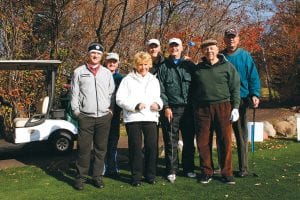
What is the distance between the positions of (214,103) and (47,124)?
13.0 feet

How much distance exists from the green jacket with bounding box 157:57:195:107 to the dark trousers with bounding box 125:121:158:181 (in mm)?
416

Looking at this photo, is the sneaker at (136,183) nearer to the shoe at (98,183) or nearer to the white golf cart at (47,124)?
the shoe at (98,183)

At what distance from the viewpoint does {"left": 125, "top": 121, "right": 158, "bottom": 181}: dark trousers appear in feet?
18.3

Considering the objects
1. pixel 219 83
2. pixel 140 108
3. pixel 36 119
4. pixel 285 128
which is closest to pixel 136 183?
pixel 140 108

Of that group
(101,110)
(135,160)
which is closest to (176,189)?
(135,160)

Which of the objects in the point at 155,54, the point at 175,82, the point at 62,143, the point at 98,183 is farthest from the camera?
the point at 62,143

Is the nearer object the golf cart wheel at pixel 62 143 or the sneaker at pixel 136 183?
the sneaker at pixel 136 183

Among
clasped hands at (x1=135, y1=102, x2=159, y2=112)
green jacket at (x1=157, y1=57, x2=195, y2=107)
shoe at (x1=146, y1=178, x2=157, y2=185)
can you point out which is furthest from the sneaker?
green jacket at (x1=157, y1=57, x2=195, y2=107)

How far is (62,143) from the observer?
8539 millimetres

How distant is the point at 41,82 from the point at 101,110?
7.23 m

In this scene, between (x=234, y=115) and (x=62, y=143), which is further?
(x=62, y=143)

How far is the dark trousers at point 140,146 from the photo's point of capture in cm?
558

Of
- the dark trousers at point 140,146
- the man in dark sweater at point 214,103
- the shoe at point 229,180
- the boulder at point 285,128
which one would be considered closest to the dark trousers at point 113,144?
the dark trousers at point 140,146

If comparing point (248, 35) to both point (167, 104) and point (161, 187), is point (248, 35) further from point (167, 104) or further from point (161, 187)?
point (161, 187)
